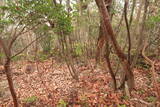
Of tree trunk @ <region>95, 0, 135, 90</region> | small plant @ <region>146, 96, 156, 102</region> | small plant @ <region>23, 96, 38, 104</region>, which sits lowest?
small plant @ <region>146, 96, 156, 102</region>

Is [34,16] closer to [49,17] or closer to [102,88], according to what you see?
[49,17]

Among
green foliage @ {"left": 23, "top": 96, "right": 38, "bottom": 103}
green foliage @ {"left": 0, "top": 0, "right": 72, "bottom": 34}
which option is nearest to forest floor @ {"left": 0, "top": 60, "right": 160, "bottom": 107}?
green foliage @ {"left": 23, "top": 96, "right": 38, "bottom": 103}

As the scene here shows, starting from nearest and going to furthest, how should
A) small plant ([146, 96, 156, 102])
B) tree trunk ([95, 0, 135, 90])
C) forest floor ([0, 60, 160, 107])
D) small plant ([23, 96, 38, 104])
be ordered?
tree trunk ([95, 0, 135, 90])
small plant ([146, 96, 156, 102])
forest floor ([0, 60, 160, 107])
small plant ([23, 96, 38, 104])

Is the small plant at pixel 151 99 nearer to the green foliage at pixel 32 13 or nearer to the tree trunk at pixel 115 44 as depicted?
the tree trunk at pixel 115 44

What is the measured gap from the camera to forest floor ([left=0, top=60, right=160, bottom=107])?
204 inches

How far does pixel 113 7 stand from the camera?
551cm

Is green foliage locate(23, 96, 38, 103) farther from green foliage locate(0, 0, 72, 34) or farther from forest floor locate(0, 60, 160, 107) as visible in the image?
green foliage locate(0, 0, 72, 34)

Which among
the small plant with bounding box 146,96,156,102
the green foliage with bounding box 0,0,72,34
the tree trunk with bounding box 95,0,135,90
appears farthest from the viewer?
the small plant with bounding box 146,96,156,102

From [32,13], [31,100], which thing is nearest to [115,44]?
[32,13]

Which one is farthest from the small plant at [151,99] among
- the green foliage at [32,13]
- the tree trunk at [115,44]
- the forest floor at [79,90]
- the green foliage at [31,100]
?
the green foliage at [31,100]

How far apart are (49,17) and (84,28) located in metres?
4.17

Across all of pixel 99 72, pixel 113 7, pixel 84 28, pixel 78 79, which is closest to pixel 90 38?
pixel 84 28

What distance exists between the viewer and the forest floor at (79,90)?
17.0 ft

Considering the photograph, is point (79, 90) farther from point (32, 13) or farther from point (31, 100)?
point (32, 13)
